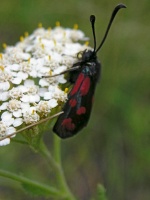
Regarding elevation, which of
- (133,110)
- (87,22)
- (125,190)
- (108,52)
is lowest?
(125,190)

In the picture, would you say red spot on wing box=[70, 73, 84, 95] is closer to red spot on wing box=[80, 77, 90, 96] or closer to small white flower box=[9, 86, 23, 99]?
red spot on wing box=[80, 77, 90, 96]

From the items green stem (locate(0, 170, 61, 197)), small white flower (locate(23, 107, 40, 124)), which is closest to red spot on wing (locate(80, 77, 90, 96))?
small white flower (locate(23, 107, 40, 124))

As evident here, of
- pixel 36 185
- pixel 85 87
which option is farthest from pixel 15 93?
pixel 36 185

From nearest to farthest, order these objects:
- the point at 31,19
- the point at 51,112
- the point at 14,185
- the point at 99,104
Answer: the point at 51,112 < the point at 14,185 < the point at 99,104 < the point at 31,19

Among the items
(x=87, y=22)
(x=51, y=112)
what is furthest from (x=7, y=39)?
(x=51, y=112)

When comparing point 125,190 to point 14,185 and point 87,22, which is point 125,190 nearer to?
point 14,185

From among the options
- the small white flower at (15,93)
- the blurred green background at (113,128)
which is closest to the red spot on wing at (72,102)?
the small white flower at (15,93)
